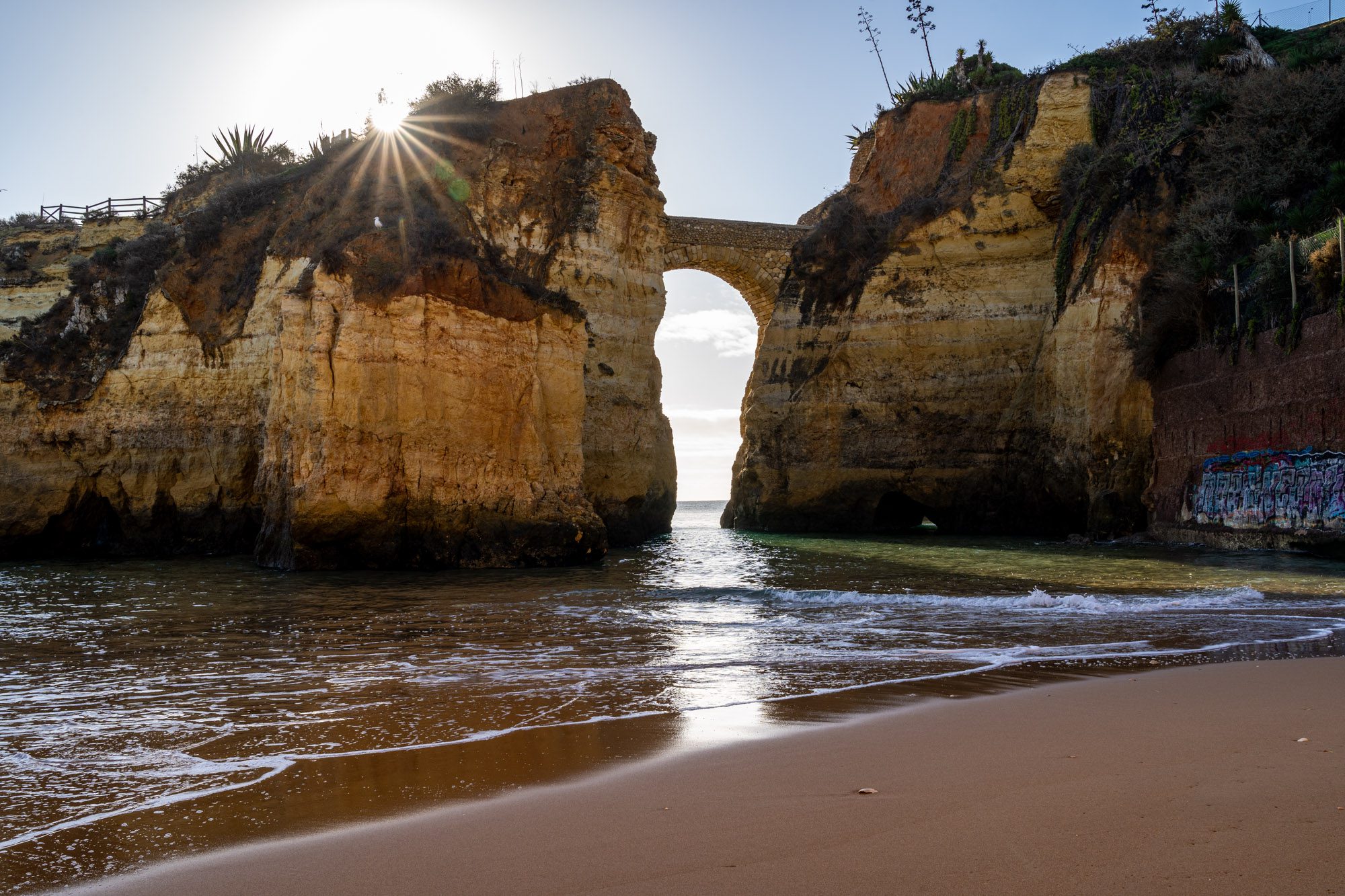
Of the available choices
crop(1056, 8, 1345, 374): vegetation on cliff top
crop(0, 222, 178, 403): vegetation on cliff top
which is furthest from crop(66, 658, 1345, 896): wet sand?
crop(0, 222, 178, 403): vegetation on cliff top

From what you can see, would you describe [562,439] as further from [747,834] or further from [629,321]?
[747,834]

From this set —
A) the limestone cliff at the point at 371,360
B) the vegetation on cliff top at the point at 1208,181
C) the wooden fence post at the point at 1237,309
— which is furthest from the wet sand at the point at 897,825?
the wooden fence post at the point at 1237,309

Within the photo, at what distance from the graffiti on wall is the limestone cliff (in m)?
12.2

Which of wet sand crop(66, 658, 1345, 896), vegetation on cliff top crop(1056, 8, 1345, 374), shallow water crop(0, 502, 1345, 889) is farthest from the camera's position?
vegetation on cliff top crop(1056, 8, 1345, 374)

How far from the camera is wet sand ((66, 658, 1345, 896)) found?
2.76 metres

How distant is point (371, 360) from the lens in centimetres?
1548

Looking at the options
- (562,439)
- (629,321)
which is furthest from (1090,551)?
(629,321)

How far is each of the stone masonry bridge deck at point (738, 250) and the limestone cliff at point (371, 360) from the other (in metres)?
9.65

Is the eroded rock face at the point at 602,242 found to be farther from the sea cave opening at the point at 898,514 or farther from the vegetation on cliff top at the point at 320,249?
the sea cave opening at the point at 898,514

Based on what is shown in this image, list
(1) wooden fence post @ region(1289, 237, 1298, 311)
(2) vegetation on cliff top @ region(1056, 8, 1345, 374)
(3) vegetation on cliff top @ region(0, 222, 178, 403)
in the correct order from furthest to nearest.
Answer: (3) vegetation on cliff top @ region(0, 222, 178, 403) → (2) vegetation on cliff top @ region(1056, 8, 1345, 374) → (1) wooden fence post @ region(1289, 237, 1298, 311)

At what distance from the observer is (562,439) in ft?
57.0

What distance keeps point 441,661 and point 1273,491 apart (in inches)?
660

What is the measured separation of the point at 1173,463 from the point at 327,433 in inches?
684

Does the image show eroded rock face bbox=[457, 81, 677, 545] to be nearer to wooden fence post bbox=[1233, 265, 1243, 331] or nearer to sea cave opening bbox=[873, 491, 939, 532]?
sea cave opening bbox=[873, 491, 939, 532]
